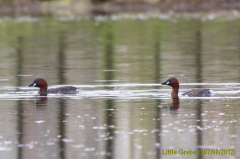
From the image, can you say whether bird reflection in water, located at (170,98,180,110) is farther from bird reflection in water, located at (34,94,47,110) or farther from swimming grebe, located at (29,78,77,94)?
bird reflection in water, located at (34,94,47,110)

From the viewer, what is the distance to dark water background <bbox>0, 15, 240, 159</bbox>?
11.4 meters

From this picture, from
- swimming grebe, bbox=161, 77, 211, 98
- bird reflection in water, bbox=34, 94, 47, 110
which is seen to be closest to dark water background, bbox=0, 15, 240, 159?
bird reflection in water, bbox=34, 94, 47, 110

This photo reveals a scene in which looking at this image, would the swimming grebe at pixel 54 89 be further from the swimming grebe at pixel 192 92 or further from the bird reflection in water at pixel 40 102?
the swimming grebe at pixel 192 92

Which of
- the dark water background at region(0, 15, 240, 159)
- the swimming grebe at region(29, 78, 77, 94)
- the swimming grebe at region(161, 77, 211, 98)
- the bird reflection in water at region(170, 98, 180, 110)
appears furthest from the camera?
the swimming grebe at region(29, 78, 77, 94)

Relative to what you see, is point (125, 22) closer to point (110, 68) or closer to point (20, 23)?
point (20, 23)

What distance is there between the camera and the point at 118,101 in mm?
15891

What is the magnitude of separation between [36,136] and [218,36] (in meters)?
27.9

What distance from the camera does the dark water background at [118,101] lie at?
1142 cm

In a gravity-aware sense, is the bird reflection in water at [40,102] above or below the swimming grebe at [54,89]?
below

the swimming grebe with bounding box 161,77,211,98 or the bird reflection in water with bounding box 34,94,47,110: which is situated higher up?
the swimming grebe with bounding box 161,77,211,98

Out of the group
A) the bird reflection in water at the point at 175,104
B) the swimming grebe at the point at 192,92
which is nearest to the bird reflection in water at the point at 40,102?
the bird reflection in water at the point at 175,104

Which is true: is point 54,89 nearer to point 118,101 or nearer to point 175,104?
point 118,101

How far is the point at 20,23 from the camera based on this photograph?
5728 centimetres

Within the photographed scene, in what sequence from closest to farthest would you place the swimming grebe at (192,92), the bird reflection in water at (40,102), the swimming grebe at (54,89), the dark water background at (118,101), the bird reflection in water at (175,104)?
the dark water background at (118,101) < the bird reflection in water at (175,104) < the bird reflection in water at (40,102) < the swimming grebe at (192,92) < the swimming grebe at (54,89)
